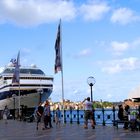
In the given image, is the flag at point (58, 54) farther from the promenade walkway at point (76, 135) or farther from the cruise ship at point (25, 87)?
the cruise ship at point (25, 87)

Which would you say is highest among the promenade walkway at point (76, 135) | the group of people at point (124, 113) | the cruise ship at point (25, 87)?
the cruise ship at point (25, 87)

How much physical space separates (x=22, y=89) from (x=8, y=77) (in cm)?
362

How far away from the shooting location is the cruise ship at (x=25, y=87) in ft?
263

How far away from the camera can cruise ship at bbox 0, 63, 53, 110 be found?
80.1 m

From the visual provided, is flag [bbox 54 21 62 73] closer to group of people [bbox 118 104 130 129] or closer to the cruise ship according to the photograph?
group of people [bbox 118 104 130 129]

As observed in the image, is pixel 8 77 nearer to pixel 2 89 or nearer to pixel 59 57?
pixel 2 89

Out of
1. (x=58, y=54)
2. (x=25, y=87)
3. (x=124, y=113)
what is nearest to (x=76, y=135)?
(x=124, y=113)

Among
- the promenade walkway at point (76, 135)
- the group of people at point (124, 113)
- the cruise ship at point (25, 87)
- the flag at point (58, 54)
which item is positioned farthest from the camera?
the cruise ship at point (25, 87)

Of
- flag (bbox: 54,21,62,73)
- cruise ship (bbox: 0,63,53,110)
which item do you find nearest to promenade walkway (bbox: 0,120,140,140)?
flag (bbox: 54,21,62,73)

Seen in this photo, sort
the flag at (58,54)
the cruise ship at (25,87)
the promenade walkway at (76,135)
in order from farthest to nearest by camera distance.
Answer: the cruise ship at (25,87)
the flag at (58,54)
the promenade walkway at (76,135)

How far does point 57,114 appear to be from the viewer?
35344 millimetres

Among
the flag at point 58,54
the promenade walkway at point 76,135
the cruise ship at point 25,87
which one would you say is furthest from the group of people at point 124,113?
the cruise ship at point 25,87

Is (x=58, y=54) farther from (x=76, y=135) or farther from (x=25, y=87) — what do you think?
(x=25, y=87)

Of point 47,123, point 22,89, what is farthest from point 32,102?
point 47,123
